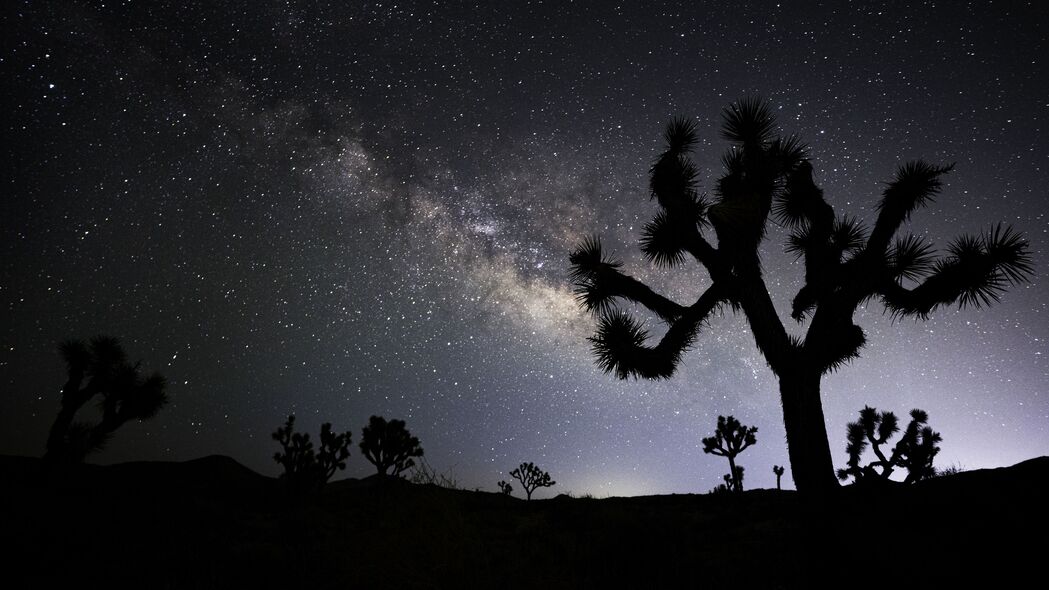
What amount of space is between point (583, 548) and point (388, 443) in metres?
13.8

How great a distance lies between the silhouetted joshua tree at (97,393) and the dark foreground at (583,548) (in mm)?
8433

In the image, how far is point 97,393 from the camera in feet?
52.2

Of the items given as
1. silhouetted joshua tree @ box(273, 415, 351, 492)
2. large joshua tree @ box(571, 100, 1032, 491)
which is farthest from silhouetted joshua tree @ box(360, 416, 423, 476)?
large joshua tree @ box(571, 100, 1032, 491)

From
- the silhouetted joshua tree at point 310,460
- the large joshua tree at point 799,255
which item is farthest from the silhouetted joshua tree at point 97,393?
the large joshua tree at point 799,255

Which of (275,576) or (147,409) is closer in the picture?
(275,576)

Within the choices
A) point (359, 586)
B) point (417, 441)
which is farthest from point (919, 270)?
point (417, 441)

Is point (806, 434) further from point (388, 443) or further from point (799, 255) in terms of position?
point (388, 443)

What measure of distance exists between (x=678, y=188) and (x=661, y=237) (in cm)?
98

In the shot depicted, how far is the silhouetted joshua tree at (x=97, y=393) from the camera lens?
1555 centimetres

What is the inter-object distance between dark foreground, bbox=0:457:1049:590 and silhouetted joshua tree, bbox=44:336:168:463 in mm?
8433

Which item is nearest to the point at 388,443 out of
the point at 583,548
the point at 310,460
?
the point at 310,460

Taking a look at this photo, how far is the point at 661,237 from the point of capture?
28.4ft

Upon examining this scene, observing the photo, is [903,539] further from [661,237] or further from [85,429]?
[85,429]

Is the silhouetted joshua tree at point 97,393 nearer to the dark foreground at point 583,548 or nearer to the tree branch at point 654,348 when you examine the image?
the dark foreground at point 583,548
